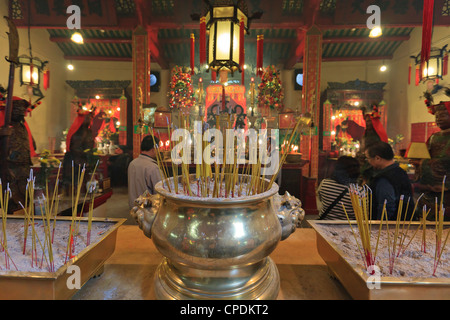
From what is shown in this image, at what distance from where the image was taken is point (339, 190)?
1.42 meters

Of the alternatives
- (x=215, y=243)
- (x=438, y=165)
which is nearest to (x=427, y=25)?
(x=438, y=165)

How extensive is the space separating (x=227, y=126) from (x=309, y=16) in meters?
4.43

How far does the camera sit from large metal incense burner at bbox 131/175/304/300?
0.53 meters

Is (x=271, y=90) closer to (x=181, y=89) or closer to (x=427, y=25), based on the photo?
(x=181, y=89)

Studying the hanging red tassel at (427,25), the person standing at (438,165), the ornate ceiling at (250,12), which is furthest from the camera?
the ornate ceiling at (250,12)

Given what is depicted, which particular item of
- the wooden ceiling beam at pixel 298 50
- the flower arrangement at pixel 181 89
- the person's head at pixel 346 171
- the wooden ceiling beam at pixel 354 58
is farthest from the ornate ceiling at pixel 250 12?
the person's head at pixel 346 171

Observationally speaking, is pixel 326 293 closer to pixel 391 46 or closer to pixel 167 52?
pixel 167 52

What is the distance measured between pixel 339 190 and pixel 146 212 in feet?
3.88

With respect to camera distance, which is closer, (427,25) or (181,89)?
(427,25)

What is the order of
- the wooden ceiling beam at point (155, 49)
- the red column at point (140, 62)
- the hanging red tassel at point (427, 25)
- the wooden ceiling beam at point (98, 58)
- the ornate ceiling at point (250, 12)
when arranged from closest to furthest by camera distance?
the hanging red tassel at point (427, 25) → the red column at point (140, 62) → the ornate ceiling at point (250, 12) → the wooden ceiling beam at point (155, 49) → the wooden ceiling beam at point (98, 58)

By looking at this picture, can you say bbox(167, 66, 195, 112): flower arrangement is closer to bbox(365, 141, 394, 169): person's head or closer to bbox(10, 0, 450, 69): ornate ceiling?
bbox(10, 0, 450, 69): ornate ceiling

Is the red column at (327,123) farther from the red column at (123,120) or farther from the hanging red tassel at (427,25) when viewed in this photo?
the hanging red tassel at (427,25)

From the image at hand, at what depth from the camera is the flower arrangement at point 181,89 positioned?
653 cm

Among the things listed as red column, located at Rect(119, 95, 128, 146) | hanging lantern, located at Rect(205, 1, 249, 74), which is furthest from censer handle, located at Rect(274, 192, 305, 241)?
red column, located at Rect(119, 95, 128, 146)
